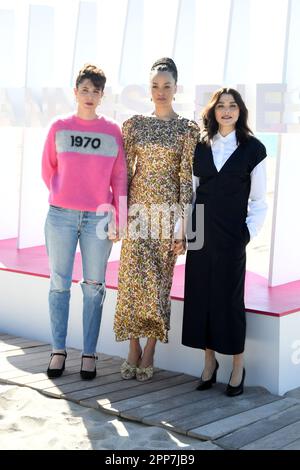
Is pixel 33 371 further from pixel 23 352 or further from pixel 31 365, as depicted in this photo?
pixel 23 352

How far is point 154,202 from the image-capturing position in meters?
3.96

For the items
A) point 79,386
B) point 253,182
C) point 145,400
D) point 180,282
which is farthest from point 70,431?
point 180,282

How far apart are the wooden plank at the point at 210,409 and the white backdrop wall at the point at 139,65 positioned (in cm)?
97

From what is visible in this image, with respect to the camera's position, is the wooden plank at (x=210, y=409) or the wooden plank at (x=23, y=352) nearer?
the wooden plank at (x=210, y=409)

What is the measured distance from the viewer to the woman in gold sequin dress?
3910mm

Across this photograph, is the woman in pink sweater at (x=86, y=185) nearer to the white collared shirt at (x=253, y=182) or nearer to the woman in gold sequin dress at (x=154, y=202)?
the woman in gold sequin dress at (x=154, y=202)

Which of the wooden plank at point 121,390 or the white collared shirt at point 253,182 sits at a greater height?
the white collared shirt at point 253,182

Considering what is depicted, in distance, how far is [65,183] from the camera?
3.97m

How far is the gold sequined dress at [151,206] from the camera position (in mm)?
3918

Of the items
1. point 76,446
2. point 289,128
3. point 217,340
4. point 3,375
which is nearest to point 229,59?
point 289,128

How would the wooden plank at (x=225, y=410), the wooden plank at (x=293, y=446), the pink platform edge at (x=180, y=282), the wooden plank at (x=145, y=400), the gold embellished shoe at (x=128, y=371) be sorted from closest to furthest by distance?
1. the wooden plank at (x=293, y=446)
2. the wooden plank at (x=225, y=410)
3. the wooden plank at (x=145, y=400)
4. the pink platform edge at (x=180, y=282)
5. the gold embellished shoe at (x=128, y=371)

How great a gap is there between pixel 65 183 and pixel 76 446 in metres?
1.28

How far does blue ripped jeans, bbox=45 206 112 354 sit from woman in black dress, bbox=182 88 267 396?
0.45m

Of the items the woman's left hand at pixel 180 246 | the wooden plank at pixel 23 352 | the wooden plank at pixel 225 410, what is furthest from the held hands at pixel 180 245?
the wooden plank at pixel 23 352
